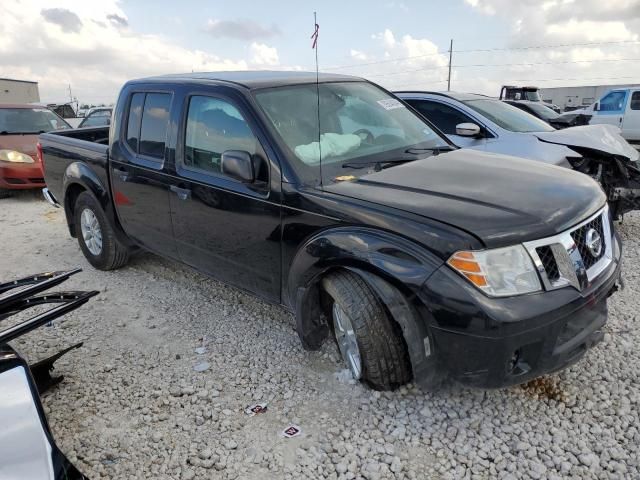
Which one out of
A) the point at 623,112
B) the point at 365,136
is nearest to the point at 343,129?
the point at 365,136

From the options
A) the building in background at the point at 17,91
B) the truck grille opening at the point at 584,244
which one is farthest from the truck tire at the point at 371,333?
the building in background at the point at 17,91

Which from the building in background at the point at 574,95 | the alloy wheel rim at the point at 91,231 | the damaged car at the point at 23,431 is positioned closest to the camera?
the damaged car at the point at 23,431

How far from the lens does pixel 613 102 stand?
47.2ft

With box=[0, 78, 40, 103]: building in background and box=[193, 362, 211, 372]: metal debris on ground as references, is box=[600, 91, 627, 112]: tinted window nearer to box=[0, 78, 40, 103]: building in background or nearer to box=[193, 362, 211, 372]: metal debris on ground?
box=[193, 362, 211, 372]: metal debris on ground

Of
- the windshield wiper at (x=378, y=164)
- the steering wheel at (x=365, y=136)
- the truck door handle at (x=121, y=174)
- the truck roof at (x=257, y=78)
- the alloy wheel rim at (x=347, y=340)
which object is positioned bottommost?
the alloy wheel rim at (x=347, y=340)

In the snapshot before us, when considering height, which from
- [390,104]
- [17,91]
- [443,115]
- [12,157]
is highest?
[17,91]

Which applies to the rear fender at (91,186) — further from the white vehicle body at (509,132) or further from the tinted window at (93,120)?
the tinted window at (93,120)

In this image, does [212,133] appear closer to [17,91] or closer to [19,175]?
[19,175]

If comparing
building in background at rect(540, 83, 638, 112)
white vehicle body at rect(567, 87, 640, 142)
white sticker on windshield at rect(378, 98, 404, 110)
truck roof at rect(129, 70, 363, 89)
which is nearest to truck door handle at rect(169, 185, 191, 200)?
truck roof at rect(129, 70, 363, 89)

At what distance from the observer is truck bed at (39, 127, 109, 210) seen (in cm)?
443

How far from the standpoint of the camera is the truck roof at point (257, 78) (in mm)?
3297

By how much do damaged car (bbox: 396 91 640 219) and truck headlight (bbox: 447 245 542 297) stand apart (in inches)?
105

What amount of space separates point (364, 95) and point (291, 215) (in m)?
1.36

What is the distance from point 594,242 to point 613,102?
47.2ft
